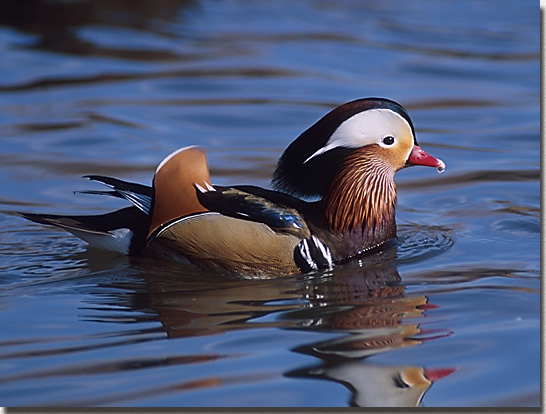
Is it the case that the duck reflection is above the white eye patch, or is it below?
below

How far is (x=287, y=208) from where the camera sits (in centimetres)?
501

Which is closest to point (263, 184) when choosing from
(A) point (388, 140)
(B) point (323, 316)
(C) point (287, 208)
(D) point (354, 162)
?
(D) point (354, 162)

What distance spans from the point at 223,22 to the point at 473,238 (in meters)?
7.99

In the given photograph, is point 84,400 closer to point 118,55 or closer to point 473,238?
point 473,238

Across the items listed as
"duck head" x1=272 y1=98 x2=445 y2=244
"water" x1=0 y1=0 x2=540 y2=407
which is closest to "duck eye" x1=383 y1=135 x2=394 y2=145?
"duck head" x1=272 y1=98 x2=445 y2=244

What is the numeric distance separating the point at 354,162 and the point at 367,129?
0.69 feet

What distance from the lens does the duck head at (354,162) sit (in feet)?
16.8

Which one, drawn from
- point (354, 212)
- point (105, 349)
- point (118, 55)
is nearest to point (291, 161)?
point (354, 212)

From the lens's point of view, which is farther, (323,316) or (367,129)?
(367,129)

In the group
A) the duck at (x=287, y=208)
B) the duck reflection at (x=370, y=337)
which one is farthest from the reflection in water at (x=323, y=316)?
the duck at (x=287, y=208)

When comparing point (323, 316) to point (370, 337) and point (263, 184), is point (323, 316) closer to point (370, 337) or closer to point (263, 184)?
point (370, 337)

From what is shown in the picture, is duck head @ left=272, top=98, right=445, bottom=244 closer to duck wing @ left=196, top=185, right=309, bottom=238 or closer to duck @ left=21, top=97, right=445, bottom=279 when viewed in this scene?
duck @ left=21, top=97, right=445, bottom=279

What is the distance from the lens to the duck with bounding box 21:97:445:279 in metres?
4.92

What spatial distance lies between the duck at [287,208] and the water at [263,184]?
0.11 metres
